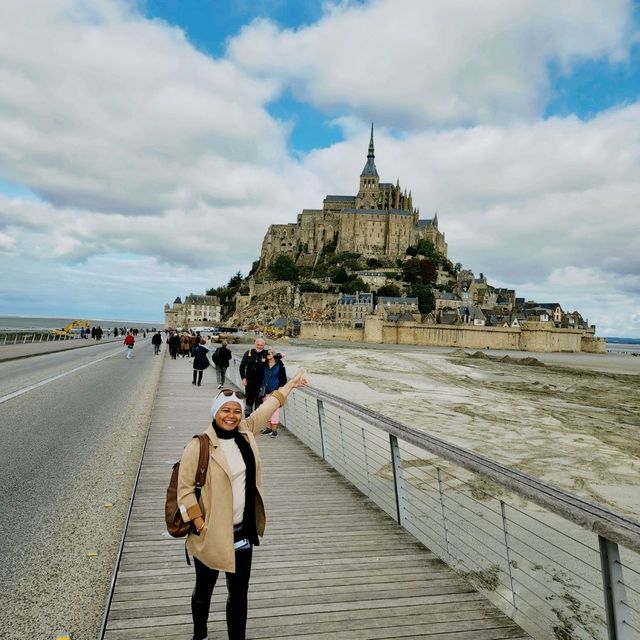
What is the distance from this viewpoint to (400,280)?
326 ft

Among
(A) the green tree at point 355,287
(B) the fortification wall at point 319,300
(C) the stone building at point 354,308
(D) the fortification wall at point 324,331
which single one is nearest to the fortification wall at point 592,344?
(C) the stone building at point 354,308

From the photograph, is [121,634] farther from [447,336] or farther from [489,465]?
[447,336]

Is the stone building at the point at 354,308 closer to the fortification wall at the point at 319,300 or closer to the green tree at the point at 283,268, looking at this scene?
the fortification wall at the point at 319,300

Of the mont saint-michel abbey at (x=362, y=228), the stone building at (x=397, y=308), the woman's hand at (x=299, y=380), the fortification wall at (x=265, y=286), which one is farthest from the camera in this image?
the mont saint-michel abbey at (x=362, y=228)

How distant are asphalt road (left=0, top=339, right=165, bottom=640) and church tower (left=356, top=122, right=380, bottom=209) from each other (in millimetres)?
109127

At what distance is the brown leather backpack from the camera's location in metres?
2.47

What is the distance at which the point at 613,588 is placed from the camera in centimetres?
240

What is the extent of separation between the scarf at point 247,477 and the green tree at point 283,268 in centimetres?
10784

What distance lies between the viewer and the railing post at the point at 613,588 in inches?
93.7

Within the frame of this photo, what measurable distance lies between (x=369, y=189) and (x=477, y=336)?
54.4m

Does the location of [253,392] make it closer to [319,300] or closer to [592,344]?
[319,300]

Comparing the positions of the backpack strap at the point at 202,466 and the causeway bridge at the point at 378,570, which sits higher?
the backpack strap at the point at 202,466

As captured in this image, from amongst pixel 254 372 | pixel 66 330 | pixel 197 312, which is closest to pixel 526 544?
pixel 254 372

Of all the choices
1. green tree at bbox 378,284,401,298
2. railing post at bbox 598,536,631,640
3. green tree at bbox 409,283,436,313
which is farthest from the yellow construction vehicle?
railing post at bbox 598,536,631,640
